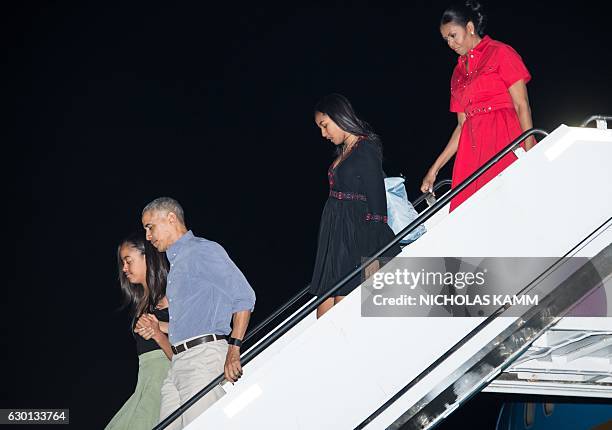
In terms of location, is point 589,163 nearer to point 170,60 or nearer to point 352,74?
point 352,74

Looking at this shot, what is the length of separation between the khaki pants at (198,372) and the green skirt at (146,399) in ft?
1.52

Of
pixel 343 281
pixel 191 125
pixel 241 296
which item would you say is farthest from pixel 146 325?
pixel 191 125

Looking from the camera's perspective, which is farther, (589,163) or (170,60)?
(170,60)

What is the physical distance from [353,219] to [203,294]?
873 mm

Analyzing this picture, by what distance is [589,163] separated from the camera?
3.41 metres

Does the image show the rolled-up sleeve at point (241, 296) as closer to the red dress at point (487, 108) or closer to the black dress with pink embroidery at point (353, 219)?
Answer: the black dress with pink embroidery at point (353, 219)

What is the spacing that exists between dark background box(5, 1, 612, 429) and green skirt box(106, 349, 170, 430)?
612cm

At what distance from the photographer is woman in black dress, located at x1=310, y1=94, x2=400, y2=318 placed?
155 inches

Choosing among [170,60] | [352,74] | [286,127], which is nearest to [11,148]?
[170,60]

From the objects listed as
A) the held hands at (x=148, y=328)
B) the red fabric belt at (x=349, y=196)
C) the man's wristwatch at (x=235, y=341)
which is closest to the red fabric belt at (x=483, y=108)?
the red fabric belt at (x=349, y=196)

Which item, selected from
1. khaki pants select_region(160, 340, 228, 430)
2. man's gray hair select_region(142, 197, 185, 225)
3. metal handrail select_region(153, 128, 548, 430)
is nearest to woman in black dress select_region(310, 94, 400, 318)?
metal handrail select_region(153, 128, 548, 430)

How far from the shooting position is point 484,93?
4137mm

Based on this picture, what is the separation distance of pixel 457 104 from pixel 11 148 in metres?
7.76

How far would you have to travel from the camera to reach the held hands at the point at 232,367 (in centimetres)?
347
